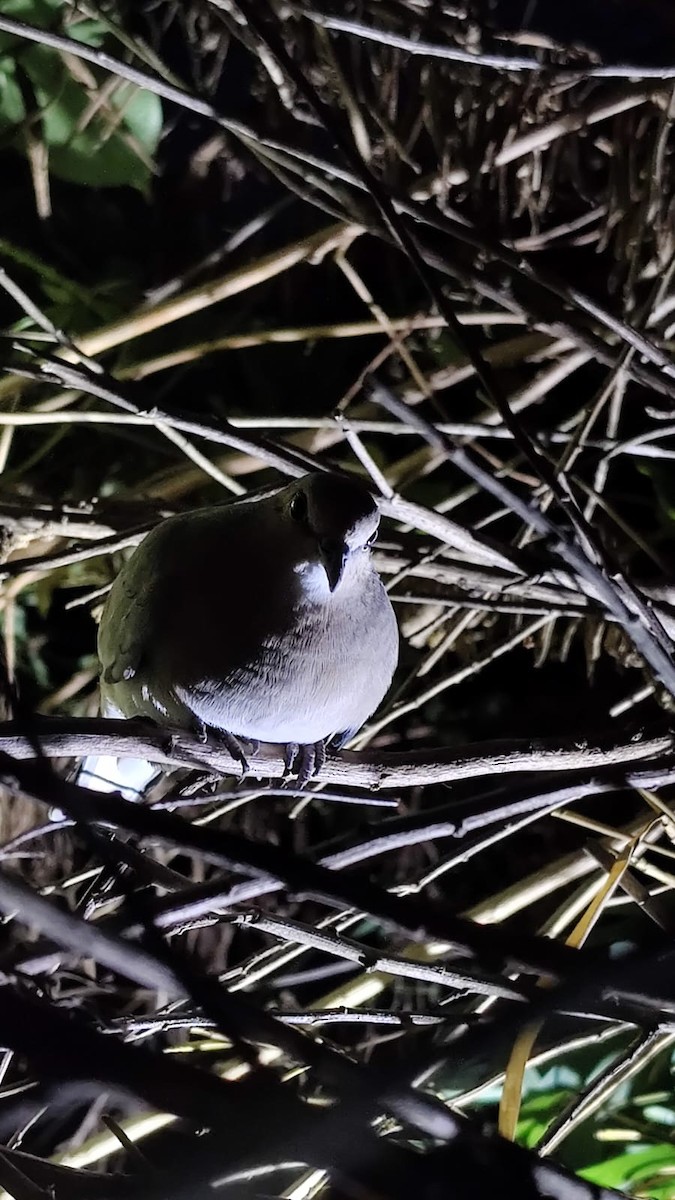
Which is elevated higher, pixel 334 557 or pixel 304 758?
pixel 334 557

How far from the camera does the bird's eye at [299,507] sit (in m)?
1.00

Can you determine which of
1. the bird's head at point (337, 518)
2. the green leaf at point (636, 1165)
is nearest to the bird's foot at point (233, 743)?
the bird's head at point (337, 518)

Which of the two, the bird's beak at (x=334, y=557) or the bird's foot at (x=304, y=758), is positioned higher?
the bird's beak at (x=334, y=557)

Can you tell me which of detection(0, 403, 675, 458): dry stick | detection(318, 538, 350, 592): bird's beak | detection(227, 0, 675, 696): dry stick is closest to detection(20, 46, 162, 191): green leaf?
detection(0, 403, 675, 458): dry stick

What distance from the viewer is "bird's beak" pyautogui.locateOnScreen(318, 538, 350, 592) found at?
95 centimetres

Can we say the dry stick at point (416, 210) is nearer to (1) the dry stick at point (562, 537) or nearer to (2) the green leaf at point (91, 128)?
(1) the dry stick at point (562, 537)

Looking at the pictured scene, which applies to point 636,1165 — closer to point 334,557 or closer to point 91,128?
point 334,557

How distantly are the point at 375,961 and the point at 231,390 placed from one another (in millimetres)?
1168

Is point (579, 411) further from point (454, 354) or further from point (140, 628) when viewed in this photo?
point (140, 628)

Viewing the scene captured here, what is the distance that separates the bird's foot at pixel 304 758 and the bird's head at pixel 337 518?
0.21m

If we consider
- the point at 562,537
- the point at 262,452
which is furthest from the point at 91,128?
the point at 562,537

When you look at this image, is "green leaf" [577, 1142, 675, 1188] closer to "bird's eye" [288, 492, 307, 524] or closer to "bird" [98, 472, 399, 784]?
"bird" [98, 472, 399, 784]

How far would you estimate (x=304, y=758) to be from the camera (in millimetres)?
1115

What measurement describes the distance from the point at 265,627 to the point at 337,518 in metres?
0.17
